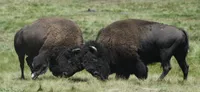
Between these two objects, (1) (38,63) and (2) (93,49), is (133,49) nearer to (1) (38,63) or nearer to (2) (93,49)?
(2) (93,49)

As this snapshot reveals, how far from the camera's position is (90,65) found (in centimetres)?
1638

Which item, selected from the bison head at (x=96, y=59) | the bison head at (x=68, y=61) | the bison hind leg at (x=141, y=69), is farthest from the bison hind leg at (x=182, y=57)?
the bison head at (x=68, y=61)

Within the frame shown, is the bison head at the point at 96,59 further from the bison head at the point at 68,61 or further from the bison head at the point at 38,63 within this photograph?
the bison head at the point at 38,63

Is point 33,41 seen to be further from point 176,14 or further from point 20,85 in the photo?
point 176,14

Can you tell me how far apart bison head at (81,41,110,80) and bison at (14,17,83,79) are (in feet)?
1.83

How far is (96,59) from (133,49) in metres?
1.30

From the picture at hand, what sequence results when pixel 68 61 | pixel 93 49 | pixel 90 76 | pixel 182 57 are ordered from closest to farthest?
pixel 93 49, pixel 68 61, pixel 182 57, pixel 90 76

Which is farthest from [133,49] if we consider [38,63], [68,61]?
[38,63]

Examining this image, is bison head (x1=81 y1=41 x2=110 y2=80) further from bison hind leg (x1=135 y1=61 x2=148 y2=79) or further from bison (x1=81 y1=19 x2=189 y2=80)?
bison hind leg (x1=135 y1=61 x2=148 y2=79)

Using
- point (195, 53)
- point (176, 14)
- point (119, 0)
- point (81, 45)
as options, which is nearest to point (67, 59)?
point (81, 45)

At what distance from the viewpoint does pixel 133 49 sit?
16266mm

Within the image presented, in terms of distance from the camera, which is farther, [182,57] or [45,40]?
[182,57]

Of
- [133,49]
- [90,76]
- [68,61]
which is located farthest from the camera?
[90,76]

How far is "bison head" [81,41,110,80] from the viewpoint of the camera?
53.7 feet
